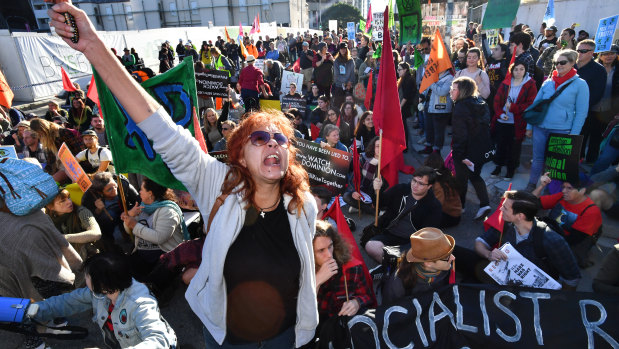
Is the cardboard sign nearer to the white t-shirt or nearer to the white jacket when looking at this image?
the white t-shirt

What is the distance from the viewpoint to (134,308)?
221 cm

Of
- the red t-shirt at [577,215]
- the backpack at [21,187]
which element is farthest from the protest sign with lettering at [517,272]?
the backpack at [21,187]

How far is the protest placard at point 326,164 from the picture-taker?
4879 mm

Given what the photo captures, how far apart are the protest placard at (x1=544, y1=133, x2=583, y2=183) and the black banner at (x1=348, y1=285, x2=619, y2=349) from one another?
1678 millimetres

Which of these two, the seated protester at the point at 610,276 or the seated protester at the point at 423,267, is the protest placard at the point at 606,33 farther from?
the seated protester at the point at 423,267

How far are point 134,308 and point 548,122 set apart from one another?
16.6 ft

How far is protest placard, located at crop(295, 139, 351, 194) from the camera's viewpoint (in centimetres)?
488

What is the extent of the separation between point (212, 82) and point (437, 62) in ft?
15.1

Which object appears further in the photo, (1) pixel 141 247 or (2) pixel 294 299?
(1) pixel 141 247

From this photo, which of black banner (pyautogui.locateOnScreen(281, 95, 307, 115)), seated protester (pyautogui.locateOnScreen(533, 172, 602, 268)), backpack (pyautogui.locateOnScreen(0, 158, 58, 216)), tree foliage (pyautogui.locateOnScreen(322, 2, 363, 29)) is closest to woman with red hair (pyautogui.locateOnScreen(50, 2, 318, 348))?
backpack (pyautogui.locateOnScreen(0, 158, 58, 216))

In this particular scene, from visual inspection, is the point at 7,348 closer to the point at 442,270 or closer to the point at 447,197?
the point at 442,270

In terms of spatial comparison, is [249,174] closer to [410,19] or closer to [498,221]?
[498,221]

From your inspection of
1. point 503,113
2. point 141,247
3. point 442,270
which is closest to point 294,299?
point 442,270

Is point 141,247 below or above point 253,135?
below
